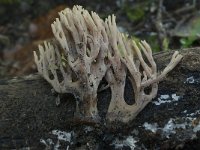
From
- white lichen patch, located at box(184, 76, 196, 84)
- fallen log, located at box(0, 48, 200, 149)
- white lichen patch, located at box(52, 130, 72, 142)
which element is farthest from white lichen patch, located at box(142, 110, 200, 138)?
white lichen patch, located at box(52, 130, 72, 142)

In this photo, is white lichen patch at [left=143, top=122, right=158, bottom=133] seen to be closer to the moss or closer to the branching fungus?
the branching fungus

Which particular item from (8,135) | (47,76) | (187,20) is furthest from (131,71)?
(187,20)

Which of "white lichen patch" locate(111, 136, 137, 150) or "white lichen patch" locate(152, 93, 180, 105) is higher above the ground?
"white lichen patch" locate(152, 93, 180, 105)

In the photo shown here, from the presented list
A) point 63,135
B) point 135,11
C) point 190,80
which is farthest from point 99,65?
point 135,11

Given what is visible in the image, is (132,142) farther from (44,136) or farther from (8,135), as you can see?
(8,135)

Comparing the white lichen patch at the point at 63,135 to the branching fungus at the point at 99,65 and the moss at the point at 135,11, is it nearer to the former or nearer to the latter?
the branching fungus at the point at 99,65

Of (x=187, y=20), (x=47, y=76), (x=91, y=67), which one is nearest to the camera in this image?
(x=91, y=67)
